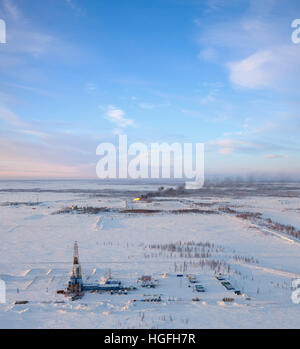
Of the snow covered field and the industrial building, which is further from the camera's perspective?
the industrial building

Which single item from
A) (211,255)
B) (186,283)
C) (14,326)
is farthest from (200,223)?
(14,326)

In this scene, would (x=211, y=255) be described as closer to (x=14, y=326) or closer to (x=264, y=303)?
(x=264, y=303)

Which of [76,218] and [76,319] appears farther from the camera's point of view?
[76,218]

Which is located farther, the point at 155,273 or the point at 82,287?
the point at 155,273

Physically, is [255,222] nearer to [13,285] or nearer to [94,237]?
[94,237]

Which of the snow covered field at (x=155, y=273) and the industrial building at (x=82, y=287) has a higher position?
the industrial building at (x=82, y=287)

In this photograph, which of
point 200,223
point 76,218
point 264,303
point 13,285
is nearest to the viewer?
point 264,303

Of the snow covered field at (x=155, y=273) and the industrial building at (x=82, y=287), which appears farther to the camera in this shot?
the industrial building at (x=82, y=287)

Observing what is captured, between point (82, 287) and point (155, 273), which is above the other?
point (82, 287)

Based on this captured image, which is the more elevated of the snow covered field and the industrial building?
the industrial building

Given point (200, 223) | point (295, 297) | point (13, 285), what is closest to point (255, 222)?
point (200, 223)
